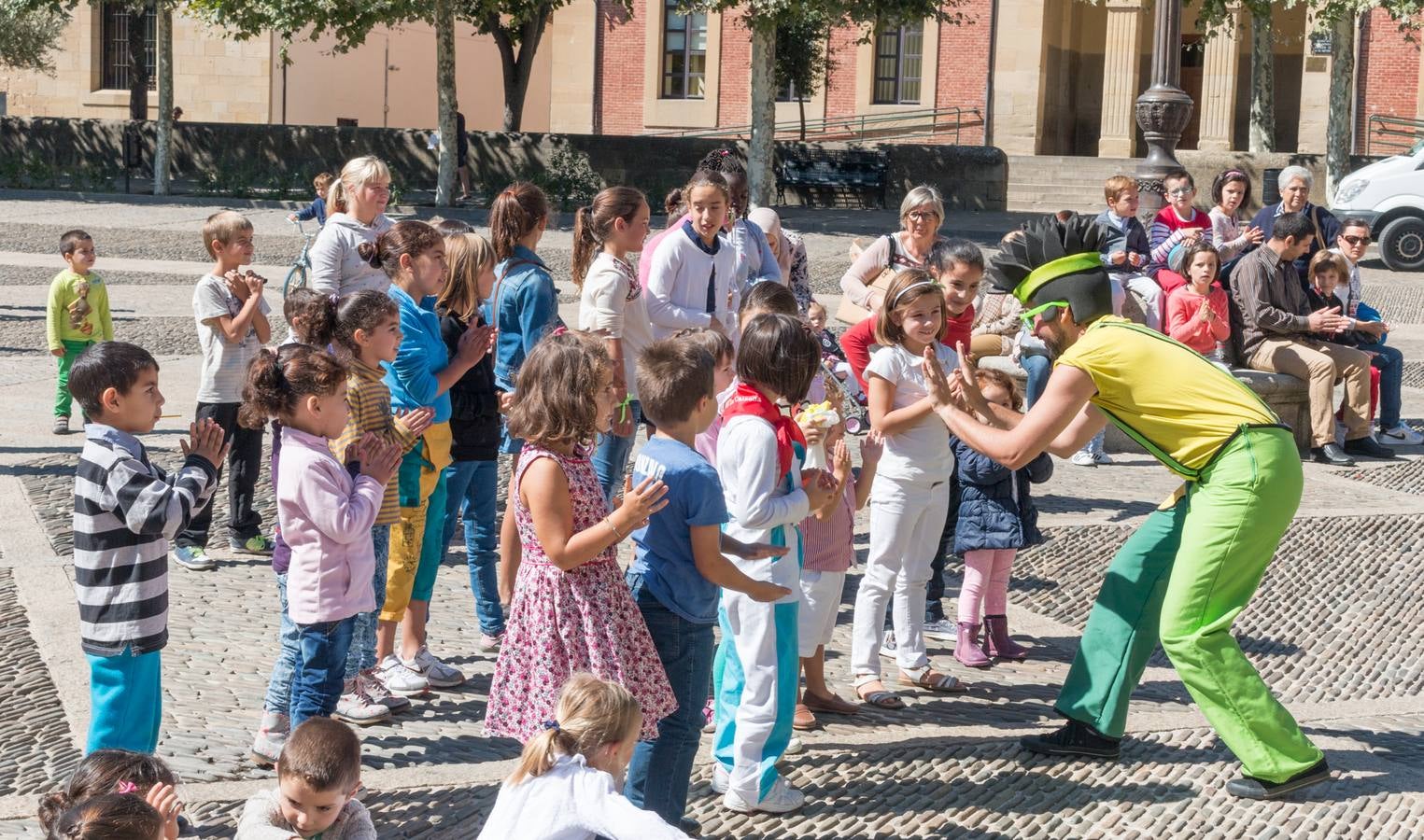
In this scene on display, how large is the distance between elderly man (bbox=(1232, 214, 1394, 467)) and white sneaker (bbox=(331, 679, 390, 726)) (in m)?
7.51

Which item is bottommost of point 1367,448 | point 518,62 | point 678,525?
point 1367,448

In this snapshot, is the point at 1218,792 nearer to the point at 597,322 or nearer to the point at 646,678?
the point at 646,678

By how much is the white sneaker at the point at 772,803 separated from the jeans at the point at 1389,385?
25.9ft

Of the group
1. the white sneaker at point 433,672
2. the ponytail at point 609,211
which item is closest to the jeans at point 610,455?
the ponytail at point 609,211

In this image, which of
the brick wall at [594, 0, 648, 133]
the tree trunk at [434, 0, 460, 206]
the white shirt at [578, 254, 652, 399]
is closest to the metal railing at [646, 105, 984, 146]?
the brick wall at [594, 0, 648, 133]

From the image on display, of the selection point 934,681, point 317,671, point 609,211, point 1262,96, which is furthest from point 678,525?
point 1262,96

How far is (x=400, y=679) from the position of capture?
5582 mm

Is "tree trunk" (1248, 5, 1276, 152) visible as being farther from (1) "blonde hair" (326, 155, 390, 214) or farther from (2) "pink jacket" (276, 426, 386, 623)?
(2) "pink jacket" (276, 426, 386, 623)

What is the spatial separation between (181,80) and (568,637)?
43229mm

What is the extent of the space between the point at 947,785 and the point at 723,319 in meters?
2.81

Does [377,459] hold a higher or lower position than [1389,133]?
lower

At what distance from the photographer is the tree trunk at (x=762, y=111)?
83.1 ft

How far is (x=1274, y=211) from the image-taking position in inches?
471

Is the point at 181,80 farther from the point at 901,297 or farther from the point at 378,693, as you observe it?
the point at 901,297
